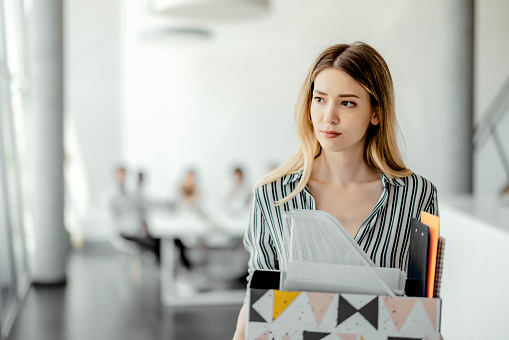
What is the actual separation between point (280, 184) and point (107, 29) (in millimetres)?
9764

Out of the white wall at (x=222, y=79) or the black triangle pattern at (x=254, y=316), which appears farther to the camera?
the white wall at (x=222, y=79)

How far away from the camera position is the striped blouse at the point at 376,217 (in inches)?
70.3

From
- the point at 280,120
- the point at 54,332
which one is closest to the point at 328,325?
the point at 54,332

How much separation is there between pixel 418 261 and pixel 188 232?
17.9 feet

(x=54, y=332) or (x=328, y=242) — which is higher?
(x=328, y=242)

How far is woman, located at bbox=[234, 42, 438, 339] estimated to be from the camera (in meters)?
1.70

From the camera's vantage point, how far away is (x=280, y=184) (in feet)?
6.06

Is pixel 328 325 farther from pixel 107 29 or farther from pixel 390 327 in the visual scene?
pixel 107 29

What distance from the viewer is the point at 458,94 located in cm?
753

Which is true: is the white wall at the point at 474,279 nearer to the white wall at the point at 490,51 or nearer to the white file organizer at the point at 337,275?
the white file organizer at the point at 337,275

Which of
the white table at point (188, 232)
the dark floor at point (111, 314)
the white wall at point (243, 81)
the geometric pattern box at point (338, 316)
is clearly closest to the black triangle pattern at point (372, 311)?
the geometric pattern box at point (338, 316)

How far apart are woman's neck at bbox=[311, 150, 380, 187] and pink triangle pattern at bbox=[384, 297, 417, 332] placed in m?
0.50

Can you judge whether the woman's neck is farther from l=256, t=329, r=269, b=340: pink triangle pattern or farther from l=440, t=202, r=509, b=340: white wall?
l=440, t=202, r=509, b=340: white wall

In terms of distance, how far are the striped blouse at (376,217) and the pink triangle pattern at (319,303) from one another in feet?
1.29
